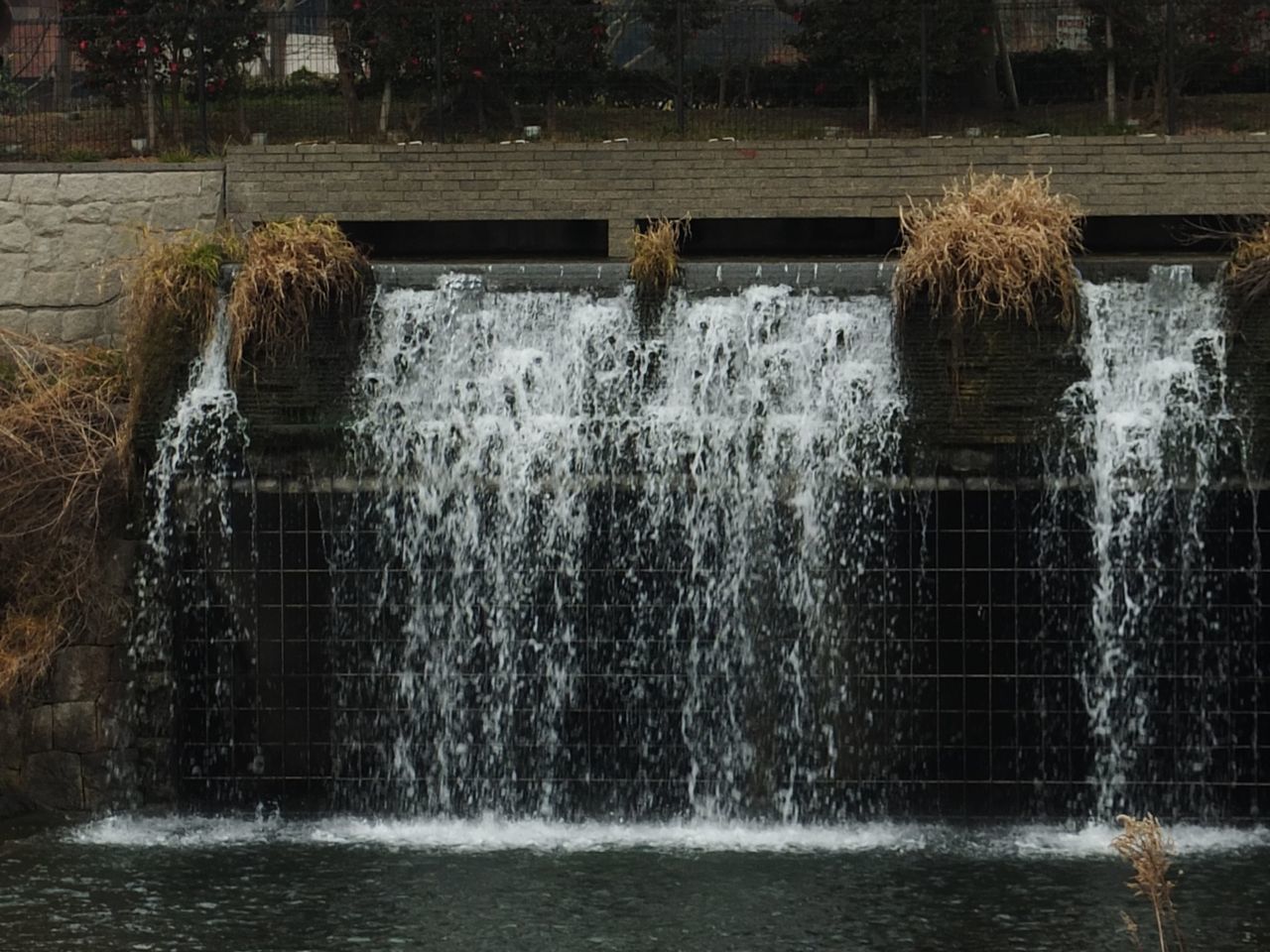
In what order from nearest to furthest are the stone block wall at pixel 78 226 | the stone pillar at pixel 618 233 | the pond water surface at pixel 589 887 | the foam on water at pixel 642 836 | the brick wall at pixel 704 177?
the pond water surface at pixel 589 887 < the foam on water at pixel 642 836 < the stone block wall at pixel 78 226 < the brick wall at pixel 704 177 < the stone pillar at pixel 618 233

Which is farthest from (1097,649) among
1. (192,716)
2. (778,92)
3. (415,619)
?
(778,92)

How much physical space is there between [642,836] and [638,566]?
1324 millimetres

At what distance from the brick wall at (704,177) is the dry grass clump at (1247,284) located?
3.00 m

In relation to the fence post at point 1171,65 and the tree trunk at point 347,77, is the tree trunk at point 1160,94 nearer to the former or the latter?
the fence post at point 1171,65

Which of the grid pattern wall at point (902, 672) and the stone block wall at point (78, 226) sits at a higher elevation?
the stone block wall at point (78, 226)

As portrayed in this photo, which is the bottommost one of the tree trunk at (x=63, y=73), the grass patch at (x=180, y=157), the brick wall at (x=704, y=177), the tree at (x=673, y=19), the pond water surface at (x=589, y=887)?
the pond water surface at (x=589, y=887)

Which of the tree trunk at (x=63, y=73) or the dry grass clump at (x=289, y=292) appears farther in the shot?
the tree trunk at (x=63, y=73)

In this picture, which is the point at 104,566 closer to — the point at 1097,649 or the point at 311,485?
the point at 311,485

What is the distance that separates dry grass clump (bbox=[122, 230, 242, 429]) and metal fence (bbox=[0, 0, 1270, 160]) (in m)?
3.70

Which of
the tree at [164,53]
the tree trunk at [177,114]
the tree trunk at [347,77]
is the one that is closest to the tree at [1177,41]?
the tree trunk at [347,77]

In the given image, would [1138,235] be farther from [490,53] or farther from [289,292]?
[289,292]

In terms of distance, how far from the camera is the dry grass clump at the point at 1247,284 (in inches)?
402

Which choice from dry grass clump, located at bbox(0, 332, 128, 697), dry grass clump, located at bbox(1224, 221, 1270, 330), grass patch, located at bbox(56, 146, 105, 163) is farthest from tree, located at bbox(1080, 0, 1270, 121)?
dry grass clump, located at bbox(0, 332, 128, 697)

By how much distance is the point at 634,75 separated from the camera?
14.9 meters
